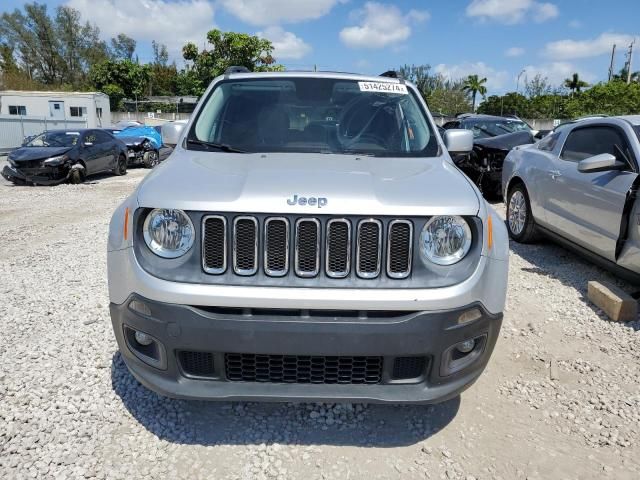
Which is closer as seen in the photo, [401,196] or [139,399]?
[401,196]

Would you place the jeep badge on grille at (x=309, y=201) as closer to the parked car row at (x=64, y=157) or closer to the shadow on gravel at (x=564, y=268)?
the shadow on gravel at (x=564, y=268)

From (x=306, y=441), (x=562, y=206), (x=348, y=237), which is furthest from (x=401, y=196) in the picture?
(x=562, y=206)

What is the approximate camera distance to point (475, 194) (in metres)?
2.59

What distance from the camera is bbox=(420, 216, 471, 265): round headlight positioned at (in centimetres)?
238

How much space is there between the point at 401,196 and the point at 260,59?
5693 centimetres

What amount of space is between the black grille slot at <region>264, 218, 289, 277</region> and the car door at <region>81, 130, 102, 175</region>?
1384cm

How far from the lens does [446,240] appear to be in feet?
7.91

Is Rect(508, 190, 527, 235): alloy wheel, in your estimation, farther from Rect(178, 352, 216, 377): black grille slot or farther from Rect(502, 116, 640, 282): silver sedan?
Rect(178, 352, 216, 377): black grille slot

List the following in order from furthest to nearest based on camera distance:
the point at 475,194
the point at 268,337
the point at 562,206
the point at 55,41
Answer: the point at 55,41 → the point at 562,206 → the point at 475,194 → the point at 268,337

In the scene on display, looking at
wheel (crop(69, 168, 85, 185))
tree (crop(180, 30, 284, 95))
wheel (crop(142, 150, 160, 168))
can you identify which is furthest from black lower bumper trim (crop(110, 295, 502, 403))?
tree (crop(180, 30, 284, 95))

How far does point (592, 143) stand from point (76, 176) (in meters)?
13.0

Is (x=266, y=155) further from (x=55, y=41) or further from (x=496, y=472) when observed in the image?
(x=55, y=41)

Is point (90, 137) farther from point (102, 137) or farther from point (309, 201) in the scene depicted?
point (309, 201)

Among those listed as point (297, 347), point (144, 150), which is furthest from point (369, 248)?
point (144, 150)
